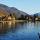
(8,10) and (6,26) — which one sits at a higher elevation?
(8,10)

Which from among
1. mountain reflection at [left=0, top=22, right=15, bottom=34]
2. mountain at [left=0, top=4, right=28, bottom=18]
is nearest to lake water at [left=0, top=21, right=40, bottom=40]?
Result: mountain reflection at [left=0, top=22, right=15, bottom=34]

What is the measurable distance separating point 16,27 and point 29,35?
1.67ft

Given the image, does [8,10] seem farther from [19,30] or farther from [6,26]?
[19,30]

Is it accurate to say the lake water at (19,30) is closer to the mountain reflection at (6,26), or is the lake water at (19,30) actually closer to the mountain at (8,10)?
the mountain reflection at (6,26)

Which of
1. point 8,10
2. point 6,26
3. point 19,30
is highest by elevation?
point 8,10

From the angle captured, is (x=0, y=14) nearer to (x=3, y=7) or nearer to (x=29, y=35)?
(x=3, y=7)

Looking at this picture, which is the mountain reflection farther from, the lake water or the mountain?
the mountain

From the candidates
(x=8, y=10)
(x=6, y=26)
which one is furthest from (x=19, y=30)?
(x=8, y=10)

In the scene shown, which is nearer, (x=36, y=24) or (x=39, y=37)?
(x=39, y=37)

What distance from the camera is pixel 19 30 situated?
3.46 metres

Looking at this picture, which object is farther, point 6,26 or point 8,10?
point 6,26

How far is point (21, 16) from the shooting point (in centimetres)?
337

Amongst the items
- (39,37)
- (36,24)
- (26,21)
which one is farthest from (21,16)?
(39,37)

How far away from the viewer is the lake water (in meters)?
3.13
